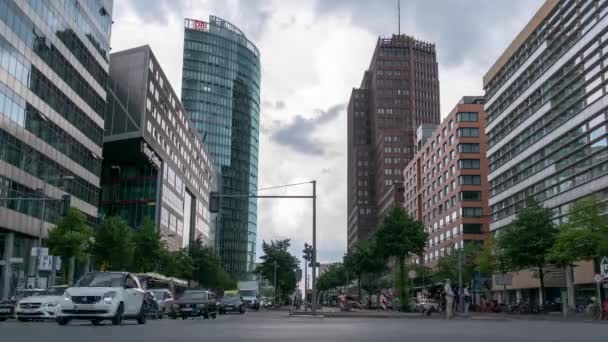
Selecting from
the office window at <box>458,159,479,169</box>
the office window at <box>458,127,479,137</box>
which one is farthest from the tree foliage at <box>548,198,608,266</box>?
the office window at <box>458,127,479,137</box>

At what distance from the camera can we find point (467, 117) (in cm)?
9931

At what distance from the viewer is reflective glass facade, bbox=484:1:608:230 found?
54.7 metres

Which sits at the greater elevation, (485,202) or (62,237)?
(485,202)

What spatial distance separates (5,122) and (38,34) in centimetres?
897

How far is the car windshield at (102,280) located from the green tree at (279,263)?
62504 mm

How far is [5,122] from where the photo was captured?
44.8 metres

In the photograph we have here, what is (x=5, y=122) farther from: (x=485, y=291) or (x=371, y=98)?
(x=371, y=98)

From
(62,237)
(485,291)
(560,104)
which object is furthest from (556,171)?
(62,237)

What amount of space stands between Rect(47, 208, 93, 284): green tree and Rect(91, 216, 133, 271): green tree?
12.2 ft

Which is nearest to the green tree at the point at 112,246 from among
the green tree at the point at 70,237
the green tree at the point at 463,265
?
the green tree at the point at 70,237

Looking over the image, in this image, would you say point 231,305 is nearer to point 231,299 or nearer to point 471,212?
point 231,299

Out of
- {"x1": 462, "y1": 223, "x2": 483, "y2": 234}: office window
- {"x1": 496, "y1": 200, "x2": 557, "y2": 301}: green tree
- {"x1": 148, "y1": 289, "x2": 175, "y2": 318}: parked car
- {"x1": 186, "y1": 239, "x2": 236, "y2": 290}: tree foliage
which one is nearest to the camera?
{"x1": 148, "y1": 289, "x2": 175, "y2": 318}: parked car

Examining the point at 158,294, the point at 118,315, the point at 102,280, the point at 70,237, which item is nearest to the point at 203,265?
the point at 70,237

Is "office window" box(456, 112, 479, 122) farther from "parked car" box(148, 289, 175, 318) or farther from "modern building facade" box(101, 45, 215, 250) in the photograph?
"parked car" box(148, 289, 175, 318)
